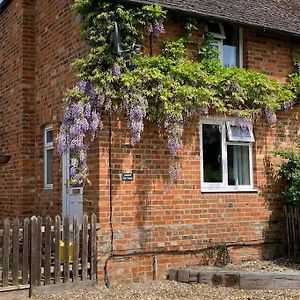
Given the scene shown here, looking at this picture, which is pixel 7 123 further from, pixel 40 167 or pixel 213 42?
pixel 213 42

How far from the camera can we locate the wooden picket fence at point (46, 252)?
874cm

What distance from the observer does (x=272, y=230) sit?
37.8 ft

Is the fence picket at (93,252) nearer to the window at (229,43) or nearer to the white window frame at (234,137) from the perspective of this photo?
the white window frame at (234,137)

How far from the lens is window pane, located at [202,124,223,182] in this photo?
11.0 metres

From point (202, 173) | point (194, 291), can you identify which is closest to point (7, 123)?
point (202, 173)

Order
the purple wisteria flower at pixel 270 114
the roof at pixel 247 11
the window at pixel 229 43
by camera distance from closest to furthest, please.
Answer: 1. the roof at pixel 247 11
2. the purple wisteria flower at pixel 270 114
3. the window at pixel 229 43

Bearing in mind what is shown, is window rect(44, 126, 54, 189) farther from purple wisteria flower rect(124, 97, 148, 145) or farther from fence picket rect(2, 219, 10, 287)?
fence picket rect(2, 219, 10, 287)

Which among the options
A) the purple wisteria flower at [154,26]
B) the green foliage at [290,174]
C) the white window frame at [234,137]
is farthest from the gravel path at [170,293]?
the purple wisteria flower at [154,26]

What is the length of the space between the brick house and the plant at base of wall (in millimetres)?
312

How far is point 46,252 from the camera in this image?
355 inches

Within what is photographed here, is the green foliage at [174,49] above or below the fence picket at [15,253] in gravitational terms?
above

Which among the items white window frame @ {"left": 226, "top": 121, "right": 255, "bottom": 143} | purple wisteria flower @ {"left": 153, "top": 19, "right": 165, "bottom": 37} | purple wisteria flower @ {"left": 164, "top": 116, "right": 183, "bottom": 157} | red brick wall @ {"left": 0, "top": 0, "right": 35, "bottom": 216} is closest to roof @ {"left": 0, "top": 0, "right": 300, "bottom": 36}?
purple wisteria flower @ {"left": 153, "top": 19, "right": 165, "bottom": 37}

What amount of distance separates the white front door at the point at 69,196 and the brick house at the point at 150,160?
0.02m

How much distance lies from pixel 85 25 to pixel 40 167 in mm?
3614
